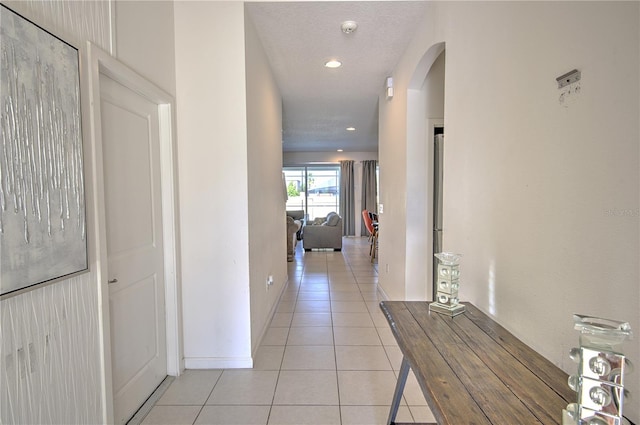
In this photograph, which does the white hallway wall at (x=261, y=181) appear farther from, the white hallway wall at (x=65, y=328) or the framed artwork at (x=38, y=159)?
the framed artwork at (x=38, y=159)

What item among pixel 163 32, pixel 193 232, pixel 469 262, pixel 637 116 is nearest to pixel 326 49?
pixel 163 32

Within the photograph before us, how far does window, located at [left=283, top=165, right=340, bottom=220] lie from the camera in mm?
10008

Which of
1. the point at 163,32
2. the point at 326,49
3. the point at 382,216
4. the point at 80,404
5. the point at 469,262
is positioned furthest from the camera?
the point at 382,216

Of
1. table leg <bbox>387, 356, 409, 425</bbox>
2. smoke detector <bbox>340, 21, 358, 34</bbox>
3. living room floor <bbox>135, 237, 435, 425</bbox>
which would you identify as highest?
smoke detector <bbox>340, 21, 358, 34</bbox>

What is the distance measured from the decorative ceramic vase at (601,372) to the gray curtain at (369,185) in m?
9.02

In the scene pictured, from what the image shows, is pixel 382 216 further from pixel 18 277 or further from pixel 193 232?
pixel 18 277

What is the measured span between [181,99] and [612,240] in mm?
2372

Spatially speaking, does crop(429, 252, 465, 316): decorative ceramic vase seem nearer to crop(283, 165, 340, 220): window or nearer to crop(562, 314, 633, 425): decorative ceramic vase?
crop(562, 314, 633, 425): decorative ceramic vase

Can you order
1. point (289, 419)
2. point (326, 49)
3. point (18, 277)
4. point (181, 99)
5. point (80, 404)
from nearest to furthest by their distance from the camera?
point (18, 277) → point (80, 404) → point (289, 419) → point (181, 99) → point (326, 49)

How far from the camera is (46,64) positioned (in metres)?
1.13

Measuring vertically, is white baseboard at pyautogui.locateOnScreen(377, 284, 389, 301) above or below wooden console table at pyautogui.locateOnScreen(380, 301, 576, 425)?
below

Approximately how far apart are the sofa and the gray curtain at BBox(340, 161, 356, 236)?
2369mm

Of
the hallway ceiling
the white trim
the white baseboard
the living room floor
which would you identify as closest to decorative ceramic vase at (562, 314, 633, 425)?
the living room floor

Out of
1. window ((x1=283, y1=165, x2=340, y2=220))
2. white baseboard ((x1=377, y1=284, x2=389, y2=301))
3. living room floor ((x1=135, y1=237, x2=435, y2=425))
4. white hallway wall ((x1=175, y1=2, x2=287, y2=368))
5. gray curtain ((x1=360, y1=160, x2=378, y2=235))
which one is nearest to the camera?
living room floor ((x1=135, y1=237, x2=435, y2=425))
